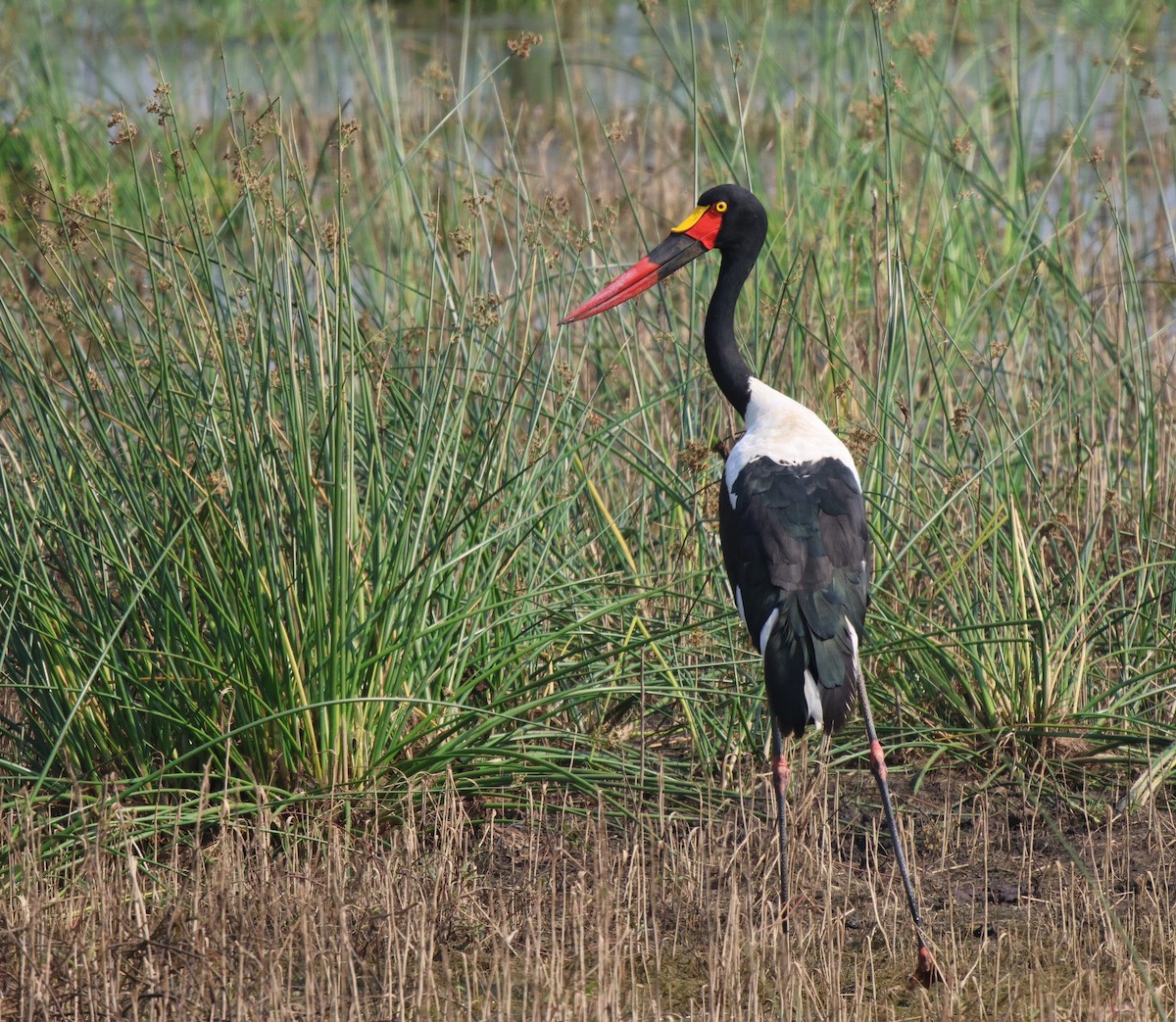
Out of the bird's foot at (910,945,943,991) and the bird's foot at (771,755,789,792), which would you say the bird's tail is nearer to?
the bird's foot at (771,755,789,792)

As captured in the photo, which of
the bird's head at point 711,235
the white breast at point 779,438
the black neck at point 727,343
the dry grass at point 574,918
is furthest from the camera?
the bird's head at point 711,235

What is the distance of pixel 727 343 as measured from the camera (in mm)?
4586

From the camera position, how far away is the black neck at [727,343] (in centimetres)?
452

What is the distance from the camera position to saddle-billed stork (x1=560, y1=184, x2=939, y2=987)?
3699 millimetres

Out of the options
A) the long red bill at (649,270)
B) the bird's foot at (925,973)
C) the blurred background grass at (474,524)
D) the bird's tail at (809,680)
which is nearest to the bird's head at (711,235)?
the long red bill at (649,270)

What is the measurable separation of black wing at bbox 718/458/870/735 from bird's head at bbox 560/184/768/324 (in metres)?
0.84

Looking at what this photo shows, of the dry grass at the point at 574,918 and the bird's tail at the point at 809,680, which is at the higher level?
the bird's tail at the point at 809,680

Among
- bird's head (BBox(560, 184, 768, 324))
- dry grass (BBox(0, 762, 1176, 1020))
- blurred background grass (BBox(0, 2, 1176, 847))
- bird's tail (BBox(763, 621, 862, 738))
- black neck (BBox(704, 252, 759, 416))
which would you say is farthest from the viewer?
bird's head (BBox(560, 184, 768, 324))

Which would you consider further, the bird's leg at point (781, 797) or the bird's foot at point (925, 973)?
the bird's leg at point (781, 797)

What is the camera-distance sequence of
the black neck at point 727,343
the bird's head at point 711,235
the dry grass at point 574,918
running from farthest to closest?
the bird's head at point 711,235 < the black neck at point 727,343 < the dry grass at point 574,918

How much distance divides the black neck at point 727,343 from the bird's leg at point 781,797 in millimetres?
956

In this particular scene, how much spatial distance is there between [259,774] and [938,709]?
1.88 meters

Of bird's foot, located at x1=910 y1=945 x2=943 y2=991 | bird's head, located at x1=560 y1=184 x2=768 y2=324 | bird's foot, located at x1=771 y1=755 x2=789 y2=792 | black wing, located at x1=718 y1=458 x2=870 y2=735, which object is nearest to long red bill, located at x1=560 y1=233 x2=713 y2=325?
bird's head, located at x1=560 y1=184 x2=768 y2=324

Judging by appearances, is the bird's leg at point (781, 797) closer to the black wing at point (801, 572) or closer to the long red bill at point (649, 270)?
the black wing at point (801, 572)
